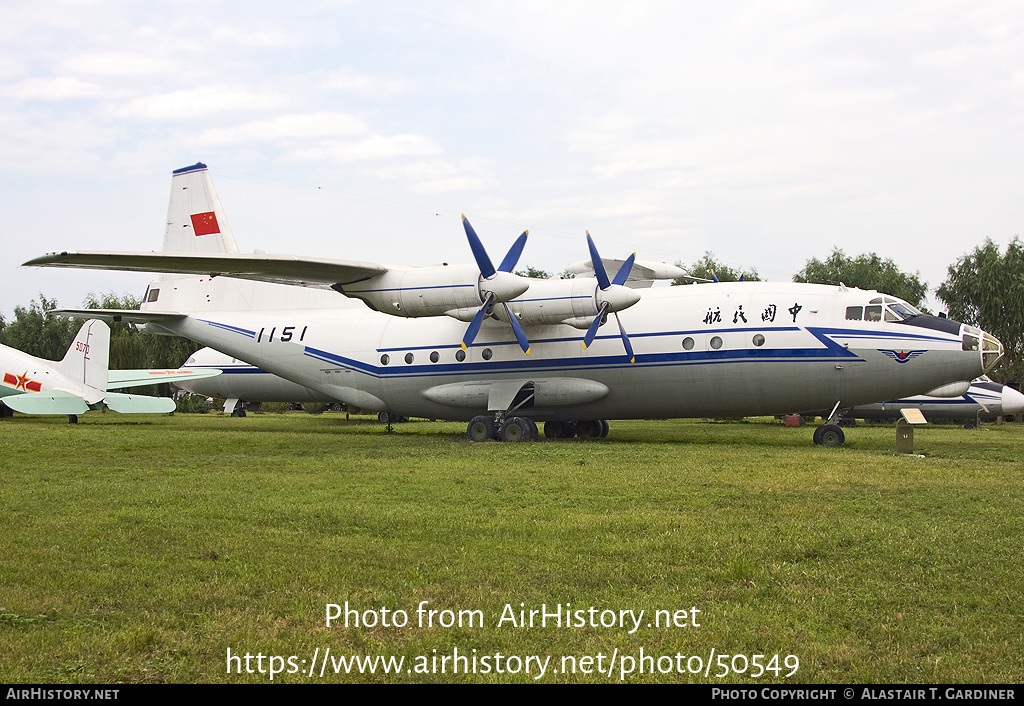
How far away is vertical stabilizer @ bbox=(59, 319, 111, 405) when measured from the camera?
30.0 meters

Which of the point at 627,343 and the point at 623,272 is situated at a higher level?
the point at 623,272

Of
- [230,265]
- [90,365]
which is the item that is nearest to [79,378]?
[90,365]

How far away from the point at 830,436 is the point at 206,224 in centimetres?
1938

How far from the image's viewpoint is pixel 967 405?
32562 millimetres

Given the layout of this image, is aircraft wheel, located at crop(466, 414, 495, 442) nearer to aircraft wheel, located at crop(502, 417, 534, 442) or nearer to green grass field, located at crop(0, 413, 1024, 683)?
aircraft wheel, located at crop(502, 417, 534, 442)

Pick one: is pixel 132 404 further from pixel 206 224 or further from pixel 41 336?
pixel 41 336

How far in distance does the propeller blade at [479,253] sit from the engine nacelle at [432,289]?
0.15 meters

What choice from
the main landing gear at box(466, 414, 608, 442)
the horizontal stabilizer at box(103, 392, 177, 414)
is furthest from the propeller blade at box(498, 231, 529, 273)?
the horizontal stabilizer at box(103, 392, 177, 414)

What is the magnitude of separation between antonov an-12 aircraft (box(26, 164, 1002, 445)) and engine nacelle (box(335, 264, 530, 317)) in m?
0.03

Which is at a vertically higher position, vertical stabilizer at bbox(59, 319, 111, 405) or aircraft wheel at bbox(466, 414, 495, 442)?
vertical stabilizer at bbox(59, 319, 111, 405)
